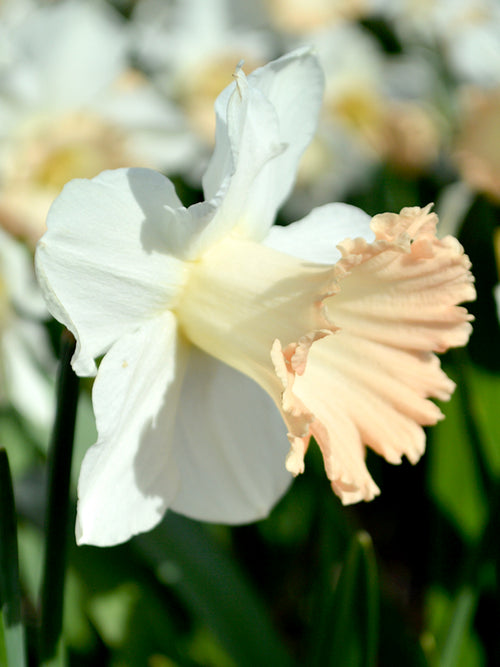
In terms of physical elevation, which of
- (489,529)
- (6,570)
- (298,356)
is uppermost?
(298,356)

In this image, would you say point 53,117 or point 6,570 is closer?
point 6,570

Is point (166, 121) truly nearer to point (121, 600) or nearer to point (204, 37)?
point (204, 37)

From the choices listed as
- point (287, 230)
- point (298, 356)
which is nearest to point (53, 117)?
point (287, 230)

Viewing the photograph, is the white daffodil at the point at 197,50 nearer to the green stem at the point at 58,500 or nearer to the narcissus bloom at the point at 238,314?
the narcissus bloom at the point at 238,314

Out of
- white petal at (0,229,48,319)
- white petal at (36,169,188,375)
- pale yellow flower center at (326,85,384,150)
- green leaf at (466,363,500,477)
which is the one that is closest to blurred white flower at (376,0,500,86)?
pale yellow flower center at (326,85,384,150)

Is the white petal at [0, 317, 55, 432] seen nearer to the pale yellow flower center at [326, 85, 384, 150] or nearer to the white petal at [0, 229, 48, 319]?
the white petal at [0, 229, 48, 319]

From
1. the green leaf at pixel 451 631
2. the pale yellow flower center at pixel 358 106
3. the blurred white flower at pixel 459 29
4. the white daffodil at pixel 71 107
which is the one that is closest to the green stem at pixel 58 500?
the green leaf at pixel 451 631

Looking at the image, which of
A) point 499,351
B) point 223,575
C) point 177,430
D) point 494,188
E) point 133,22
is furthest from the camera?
point 133,22

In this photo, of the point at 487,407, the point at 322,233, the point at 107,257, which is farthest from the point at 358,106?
the point at 107,257

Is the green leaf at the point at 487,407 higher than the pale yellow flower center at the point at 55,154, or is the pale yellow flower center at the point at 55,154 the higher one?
the pale yellow flower center at the point at 55,154
